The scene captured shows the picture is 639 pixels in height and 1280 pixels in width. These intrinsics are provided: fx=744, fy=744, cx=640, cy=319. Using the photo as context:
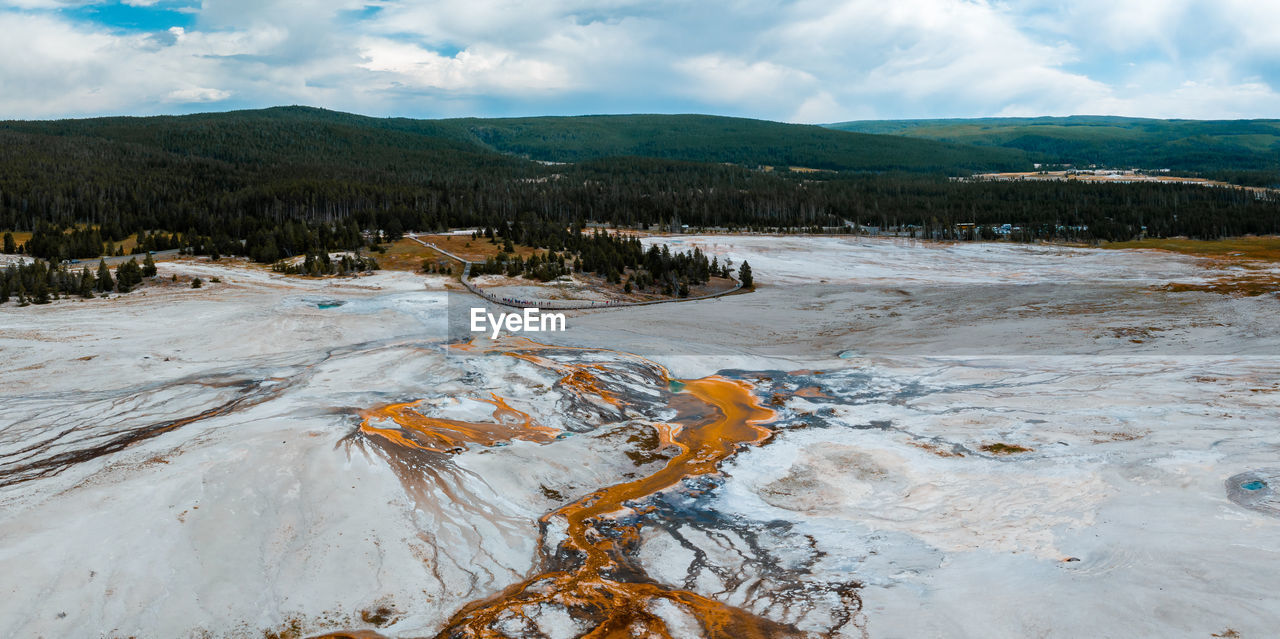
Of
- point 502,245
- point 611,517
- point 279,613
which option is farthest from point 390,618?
point 502,245

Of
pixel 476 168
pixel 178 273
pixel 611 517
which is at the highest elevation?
pixel 476 168

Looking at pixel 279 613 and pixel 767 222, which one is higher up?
pixel 767 222

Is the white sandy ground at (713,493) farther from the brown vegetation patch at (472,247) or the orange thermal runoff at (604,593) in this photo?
the brown vegetation patch at (472,247)

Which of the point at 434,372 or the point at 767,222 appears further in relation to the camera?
the point at 767,222

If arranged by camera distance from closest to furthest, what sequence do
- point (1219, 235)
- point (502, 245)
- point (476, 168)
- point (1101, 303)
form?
1. point (1101, 303)
2. point (502, 245)
3. point (1219, 235)
4. point (476, 168)

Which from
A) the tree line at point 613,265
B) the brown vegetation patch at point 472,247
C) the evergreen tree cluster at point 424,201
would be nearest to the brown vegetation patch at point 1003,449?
Result: the tree line at point 613,265

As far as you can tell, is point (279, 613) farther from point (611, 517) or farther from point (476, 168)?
point (476, 168)
